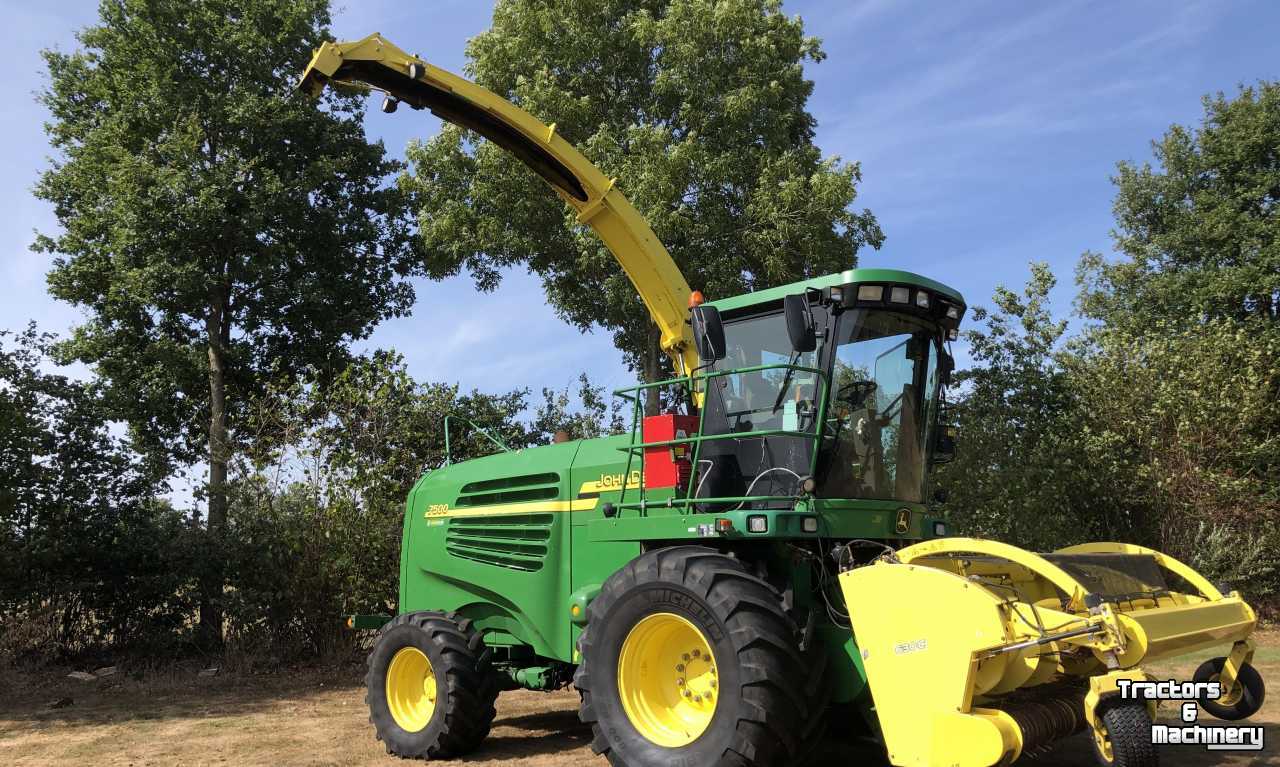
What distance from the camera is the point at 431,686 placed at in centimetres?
724

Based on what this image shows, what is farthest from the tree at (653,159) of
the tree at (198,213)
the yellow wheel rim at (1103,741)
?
the yellow wheel rim at (1103,741)

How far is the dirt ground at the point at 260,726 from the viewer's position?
268 inches

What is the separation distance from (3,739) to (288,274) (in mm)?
11091

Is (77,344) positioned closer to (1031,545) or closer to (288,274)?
(288,274)

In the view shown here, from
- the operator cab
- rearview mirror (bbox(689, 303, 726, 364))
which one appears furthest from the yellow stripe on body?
rearview mirror (bbox(689, 303, 726, 364))

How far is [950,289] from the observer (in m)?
6.36

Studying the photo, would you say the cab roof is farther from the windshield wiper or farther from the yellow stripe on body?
the yellow stripe on body

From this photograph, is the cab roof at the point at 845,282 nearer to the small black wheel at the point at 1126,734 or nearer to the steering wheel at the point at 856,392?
the steering wheel at the point at 856,392

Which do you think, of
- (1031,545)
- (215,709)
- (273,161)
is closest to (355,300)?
(273,161)

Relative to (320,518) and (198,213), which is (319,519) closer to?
(320,518)

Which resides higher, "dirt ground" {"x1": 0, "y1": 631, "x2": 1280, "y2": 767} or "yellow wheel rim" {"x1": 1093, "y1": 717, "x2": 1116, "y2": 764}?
"yellow wheel rim" {"x1": 1093, "y1": 717, "x2": 1116, "y2": 764}

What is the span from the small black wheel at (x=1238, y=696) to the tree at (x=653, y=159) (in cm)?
1080

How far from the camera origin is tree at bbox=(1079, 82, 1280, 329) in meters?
21.6

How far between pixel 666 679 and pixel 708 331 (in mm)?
2144
